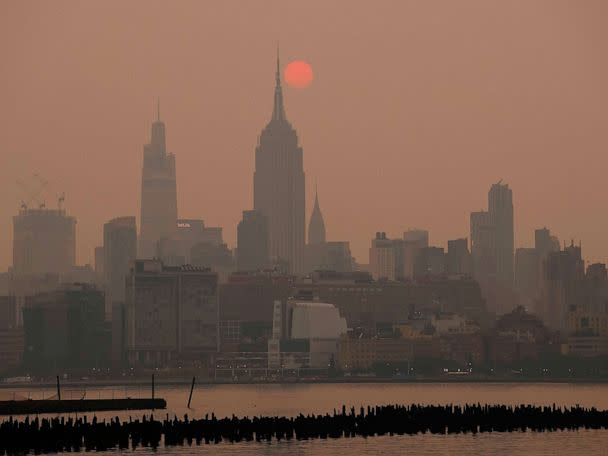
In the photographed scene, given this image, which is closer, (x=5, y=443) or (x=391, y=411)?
(x=5, y=443)

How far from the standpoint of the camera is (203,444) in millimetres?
164000

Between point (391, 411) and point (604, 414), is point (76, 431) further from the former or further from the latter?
point (604, 414)

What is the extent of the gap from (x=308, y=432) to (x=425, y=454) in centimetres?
1736

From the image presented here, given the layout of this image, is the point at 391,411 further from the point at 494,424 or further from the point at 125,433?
the point at 125,433

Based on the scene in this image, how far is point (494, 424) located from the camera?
179125 mm

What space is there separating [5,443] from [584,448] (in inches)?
1707

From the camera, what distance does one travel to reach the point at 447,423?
587ft

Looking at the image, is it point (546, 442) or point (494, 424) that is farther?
point (494, 424)

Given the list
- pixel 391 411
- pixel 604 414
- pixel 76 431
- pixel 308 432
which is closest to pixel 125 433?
pixel 76 431

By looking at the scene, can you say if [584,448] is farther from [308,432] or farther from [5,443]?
[5,443]

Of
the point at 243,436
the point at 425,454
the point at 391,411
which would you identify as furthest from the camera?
the point at 391,411

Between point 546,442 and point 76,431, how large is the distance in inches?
1430

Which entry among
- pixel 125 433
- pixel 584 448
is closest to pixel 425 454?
pixel 584 448

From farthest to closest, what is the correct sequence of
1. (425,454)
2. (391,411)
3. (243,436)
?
1. (391,411)
2. (243,436)
3. (425,454)
